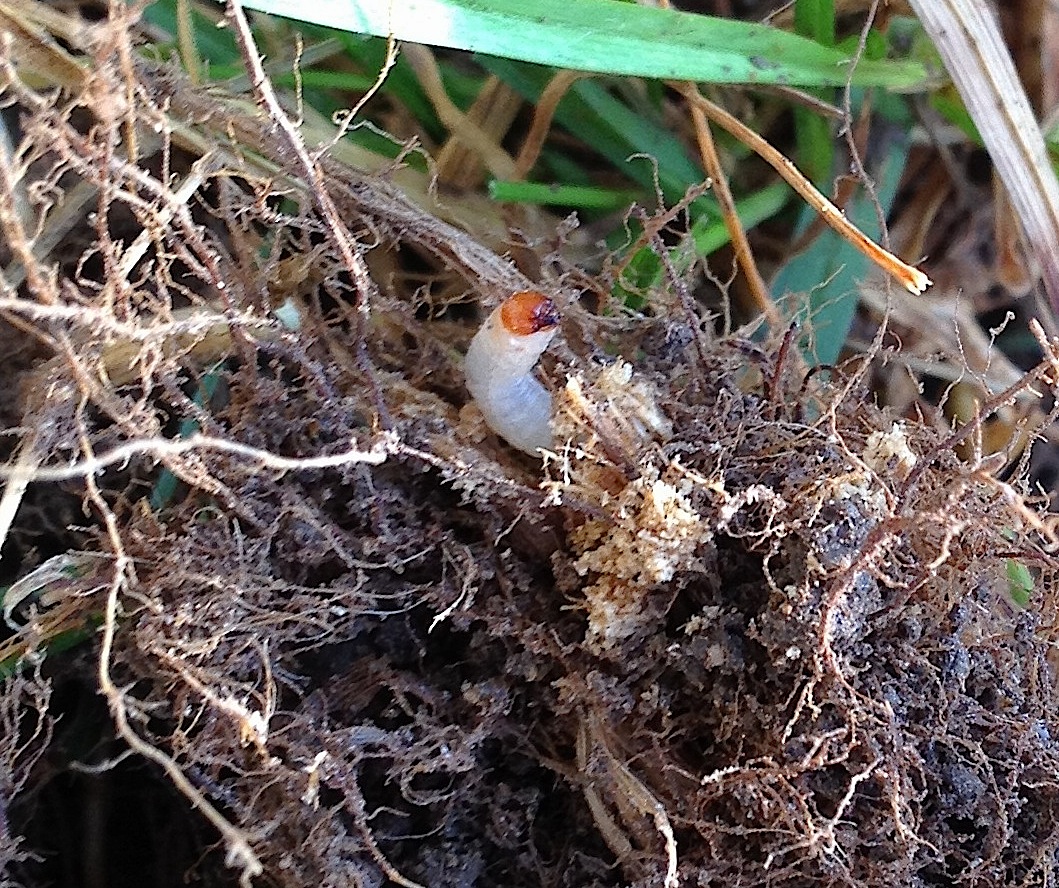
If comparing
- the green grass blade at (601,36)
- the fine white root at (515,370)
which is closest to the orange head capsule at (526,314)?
the fine white root at (515,370)

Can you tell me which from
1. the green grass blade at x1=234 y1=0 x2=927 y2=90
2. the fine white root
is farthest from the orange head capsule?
the green grass blade at x1=234 y1=0 x2=927 y2=90

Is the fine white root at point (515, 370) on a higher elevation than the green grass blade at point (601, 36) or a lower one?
lower

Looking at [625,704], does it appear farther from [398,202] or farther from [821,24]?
[821,24]

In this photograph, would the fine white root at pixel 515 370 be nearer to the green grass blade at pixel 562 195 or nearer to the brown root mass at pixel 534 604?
the brown root mass at pixel 534 604

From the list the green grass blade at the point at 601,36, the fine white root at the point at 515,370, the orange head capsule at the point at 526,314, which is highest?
the green grass blade at the point at 601,36

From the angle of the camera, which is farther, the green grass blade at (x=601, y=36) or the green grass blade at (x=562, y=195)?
the green grass blade at (x=562, y=195)

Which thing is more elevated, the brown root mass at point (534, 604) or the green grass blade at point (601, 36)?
the green grass blade at point (601, 36)

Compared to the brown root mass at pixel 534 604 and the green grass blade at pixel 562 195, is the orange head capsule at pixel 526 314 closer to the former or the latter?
the brown root mass at pixel 534 604
